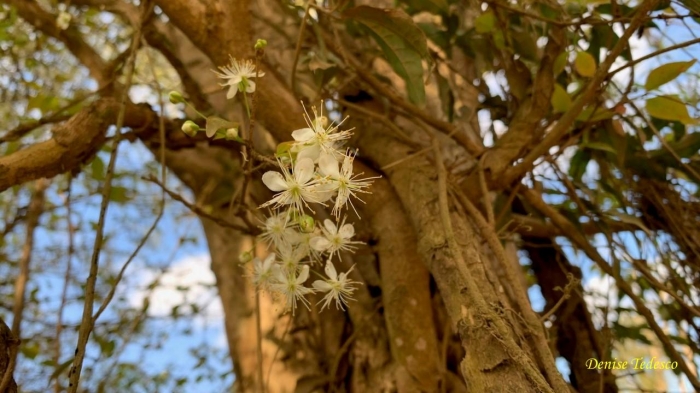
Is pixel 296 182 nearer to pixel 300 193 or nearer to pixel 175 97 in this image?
pixel 300 193

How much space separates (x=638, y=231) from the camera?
1169mm

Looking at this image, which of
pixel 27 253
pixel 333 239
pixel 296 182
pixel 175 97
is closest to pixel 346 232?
pixel 333 239

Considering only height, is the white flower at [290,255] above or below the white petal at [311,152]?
below

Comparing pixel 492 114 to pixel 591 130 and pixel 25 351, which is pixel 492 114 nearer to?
pixel 591 130

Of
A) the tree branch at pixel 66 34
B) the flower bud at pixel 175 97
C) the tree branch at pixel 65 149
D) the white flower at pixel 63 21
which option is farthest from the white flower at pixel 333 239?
the white flower at pixel 63 21

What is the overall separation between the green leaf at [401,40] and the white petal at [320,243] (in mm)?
306

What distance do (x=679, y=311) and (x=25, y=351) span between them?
4.28ft

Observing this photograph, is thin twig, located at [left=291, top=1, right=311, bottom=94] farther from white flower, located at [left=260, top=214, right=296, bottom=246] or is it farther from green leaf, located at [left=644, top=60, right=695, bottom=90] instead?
green leaf, located at [left=644, top=60, right=695, bottom=90]

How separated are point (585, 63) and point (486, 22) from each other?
7.2 inches

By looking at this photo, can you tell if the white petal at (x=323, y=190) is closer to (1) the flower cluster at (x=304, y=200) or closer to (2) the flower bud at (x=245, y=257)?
(1) the flower cluster at (x=304, y=200)

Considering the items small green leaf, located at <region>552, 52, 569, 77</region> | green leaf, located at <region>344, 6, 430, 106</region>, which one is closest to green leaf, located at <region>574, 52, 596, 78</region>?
small green leaf, located at <region>552, 52, 569, 77</region>

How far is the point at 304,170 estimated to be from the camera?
2.08 feet

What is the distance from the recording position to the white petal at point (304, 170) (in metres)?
0.63

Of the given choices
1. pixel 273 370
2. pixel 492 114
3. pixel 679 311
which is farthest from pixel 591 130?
pixel 273 370
